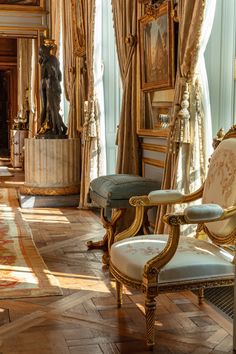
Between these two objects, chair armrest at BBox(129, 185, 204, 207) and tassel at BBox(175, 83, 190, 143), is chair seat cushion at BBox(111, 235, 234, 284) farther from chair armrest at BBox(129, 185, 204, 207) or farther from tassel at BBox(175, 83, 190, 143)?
tassel at BBox(175, 83, 190, 143)

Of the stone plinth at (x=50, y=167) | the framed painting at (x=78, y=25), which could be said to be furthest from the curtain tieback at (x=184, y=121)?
the framed painting at (x=78, y=25)

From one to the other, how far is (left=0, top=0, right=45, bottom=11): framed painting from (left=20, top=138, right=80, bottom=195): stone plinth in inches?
146

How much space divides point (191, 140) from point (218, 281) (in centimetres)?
106

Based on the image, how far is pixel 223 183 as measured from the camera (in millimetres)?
2561

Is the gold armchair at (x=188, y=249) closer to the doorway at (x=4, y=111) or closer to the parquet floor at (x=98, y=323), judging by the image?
the parquet floor at (x=98, y=323)

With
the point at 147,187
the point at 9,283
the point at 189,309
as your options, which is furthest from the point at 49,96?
the point at 189,309

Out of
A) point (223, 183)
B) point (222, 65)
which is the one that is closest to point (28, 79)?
point (222, 65)

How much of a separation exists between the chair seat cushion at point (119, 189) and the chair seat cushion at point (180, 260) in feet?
2.89

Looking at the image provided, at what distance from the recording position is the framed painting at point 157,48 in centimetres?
378

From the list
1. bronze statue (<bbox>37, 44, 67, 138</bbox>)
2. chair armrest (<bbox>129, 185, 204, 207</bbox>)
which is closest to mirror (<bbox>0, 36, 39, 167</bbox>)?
bronze statue (<bbox>37, 44, 67, 138</bbox>)

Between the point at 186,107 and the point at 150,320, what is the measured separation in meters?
1.36

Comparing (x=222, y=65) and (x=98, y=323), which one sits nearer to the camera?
(x=98, y=323)

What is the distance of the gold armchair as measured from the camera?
7.43 ft

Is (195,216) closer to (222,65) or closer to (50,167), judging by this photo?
(222,65)
